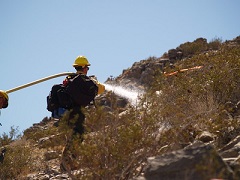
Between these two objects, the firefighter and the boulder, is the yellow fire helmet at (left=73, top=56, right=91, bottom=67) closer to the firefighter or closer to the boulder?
the firefighter

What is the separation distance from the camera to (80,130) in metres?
5.77

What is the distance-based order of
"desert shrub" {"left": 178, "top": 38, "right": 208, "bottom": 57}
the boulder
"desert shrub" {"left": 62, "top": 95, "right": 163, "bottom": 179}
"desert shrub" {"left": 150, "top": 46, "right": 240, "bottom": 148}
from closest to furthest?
the boulder → "desert shrub" {"left": 62, "top": 95, "right": 163, "bottom": 179} → "desert shrub" {"left": 150, "top": 46, "right": 240, "bottom": 148} → "desert shrub" {"left": 178, "top": 38, "right": 208, "bottom": 57}

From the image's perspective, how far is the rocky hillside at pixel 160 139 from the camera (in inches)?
127

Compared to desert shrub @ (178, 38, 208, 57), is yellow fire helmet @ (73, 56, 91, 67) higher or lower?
lower

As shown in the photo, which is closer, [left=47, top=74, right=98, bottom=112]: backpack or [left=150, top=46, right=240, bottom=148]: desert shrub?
[left=150, top=46, right=240, bottom=148]: desert shrub

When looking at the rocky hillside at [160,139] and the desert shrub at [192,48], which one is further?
the desert shrub at [192,48]

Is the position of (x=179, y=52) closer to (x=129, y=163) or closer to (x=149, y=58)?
(x=149, y=58)

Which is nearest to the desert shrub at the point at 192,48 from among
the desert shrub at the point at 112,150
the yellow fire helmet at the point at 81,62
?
the yellow fire helmet at the point at 81,62

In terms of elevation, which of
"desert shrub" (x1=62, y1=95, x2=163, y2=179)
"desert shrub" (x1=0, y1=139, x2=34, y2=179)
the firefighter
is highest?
the firefighter

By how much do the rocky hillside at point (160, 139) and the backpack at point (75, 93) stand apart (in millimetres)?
263

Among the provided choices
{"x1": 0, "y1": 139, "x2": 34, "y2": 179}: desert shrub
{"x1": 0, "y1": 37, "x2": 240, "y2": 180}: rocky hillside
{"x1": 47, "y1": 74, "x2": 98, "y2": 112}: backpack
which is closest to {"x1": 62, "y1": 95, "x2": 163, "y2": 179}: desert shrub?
{"x1": 0, "y1": 37, "x2": 240, "y2": 180}: rocky hillside

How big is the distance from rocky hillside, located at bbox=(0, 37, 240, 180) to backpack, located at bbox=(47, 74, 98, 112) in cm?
26

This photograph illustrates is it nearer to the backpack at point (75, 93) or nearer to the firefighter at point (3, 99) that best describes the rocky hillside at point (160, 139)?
the backpack at point (75, 93)

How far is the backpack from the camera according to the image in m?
6.05
